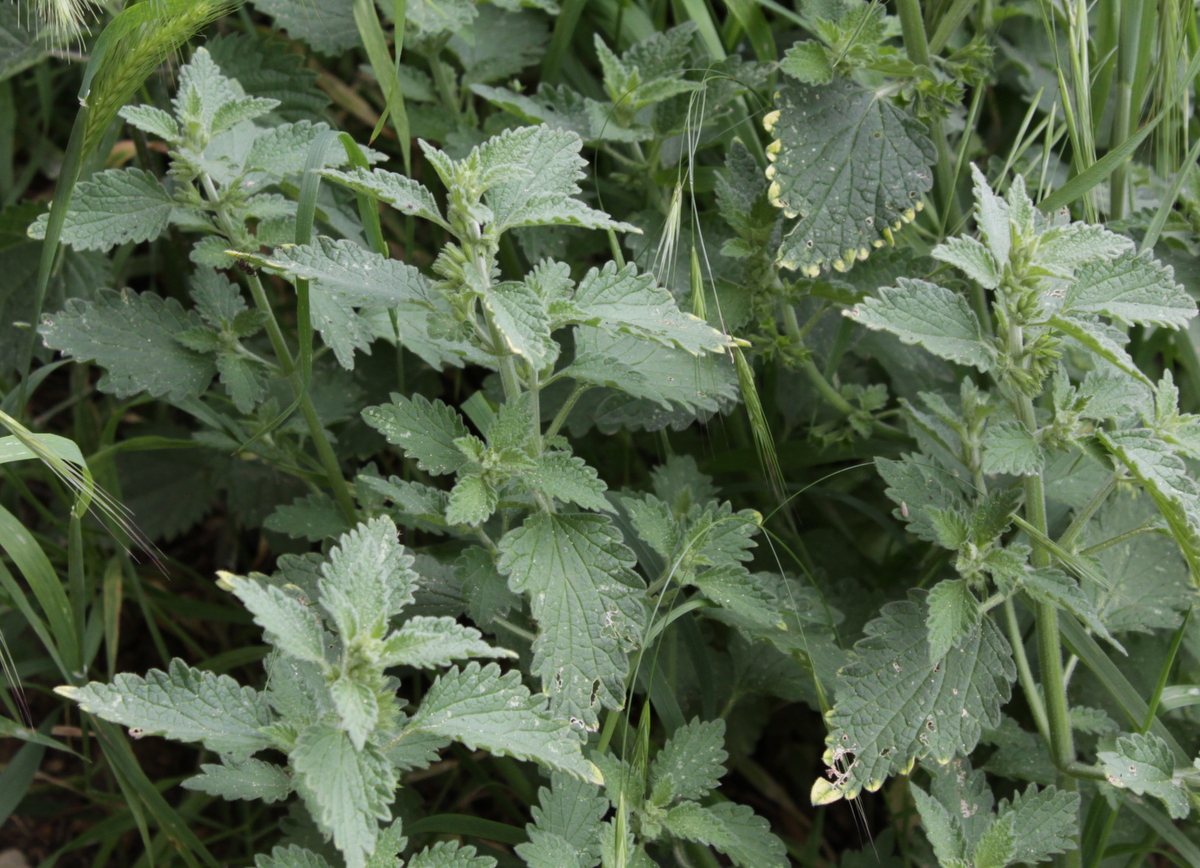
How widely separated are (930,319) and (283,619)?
96 cm

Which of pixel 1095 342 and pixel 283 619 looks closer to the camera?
pixel 283 619

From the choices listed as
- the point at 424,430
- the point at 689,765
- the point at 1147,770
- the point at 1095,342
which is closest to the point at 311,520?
the point at 424,430

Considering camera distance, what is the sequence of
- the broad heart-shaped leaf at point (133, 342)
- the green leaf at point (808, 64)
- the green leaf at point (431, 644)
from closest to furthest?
the green leaf at point (431, 644) → the broad heart-shaped leaf at point (133, 342) → the green leaf at point (808, 64)

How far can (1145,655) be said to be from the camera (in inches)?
76.1

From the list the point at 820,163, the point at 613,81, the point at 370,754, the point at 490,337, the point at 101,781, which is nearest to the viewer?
the point at 370,754

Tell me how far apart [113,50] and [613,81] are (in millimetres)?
944

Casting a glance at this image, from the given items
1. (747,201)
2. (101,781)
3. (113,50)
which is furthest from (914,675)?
(101,781)

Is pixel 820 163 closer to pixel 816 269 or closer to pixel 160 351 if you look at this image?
pixel 816 269

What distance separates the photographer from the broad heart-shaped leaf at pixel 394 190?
4.18ft

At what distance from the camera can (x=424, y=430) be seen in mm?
1430

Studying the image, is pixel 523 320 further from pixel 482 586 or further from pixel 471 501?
pixel 482 586

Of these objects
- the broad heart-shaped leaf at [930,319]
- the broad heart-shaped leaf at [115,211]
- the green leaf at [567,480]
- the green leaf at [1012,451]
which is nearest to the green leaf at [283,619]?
the green leaf at [567,480]

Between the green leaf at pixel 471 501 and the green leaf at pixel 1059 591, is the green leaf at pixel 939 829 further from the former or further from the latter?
the green leaf at pixel 471 501

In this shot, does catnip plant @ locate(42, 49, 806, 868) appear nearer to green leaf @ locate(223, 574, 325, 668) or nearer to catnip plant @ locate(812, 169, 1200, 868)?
green leaf @ locate(223, 574, 325, 668)
